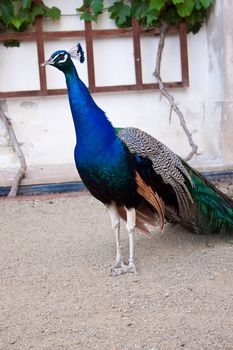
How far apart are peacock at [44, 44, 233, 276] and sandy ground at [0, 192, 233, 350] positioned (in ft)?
0.68

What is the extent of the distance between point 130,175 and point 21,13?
346 centimetres

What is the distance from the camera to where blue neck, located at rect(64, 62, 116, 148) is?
12.2 feet

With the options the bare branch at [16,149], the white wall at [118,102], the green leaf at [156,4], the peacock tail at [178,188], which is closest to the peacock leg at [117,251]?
the peacock tail at [178,188]

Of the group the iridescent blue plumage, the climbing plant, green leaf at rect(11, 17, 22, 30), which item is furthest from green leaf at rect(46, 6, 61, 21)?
the iridescent blue plumage

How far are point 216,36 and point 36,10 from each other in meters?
1.80

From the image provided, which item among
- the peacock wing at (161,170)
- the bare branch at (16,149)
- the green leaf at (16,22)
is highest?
the green leaf at (16,22)

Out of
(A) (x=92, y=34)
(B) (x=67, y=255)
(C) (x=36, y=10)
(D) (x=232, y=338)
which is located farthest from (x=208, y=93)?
(D) (x=232, y=338)

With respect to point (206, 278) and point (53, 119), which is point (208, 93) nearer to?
point (53, 119)

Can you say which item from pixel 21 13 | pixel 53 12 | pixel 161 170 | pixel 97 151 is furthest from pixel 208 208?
pixel 21 13

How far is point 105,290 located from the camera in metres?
3.59

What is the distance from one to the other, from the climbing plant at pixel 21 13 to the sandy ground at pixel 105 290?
7.83 feet

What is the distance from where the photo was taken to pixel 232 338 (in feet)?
9.38

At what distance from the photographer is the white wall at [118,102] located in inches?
270

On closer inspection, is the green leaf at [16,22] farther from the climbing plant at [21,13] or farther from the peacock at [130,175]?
the peacock at [130,175]
